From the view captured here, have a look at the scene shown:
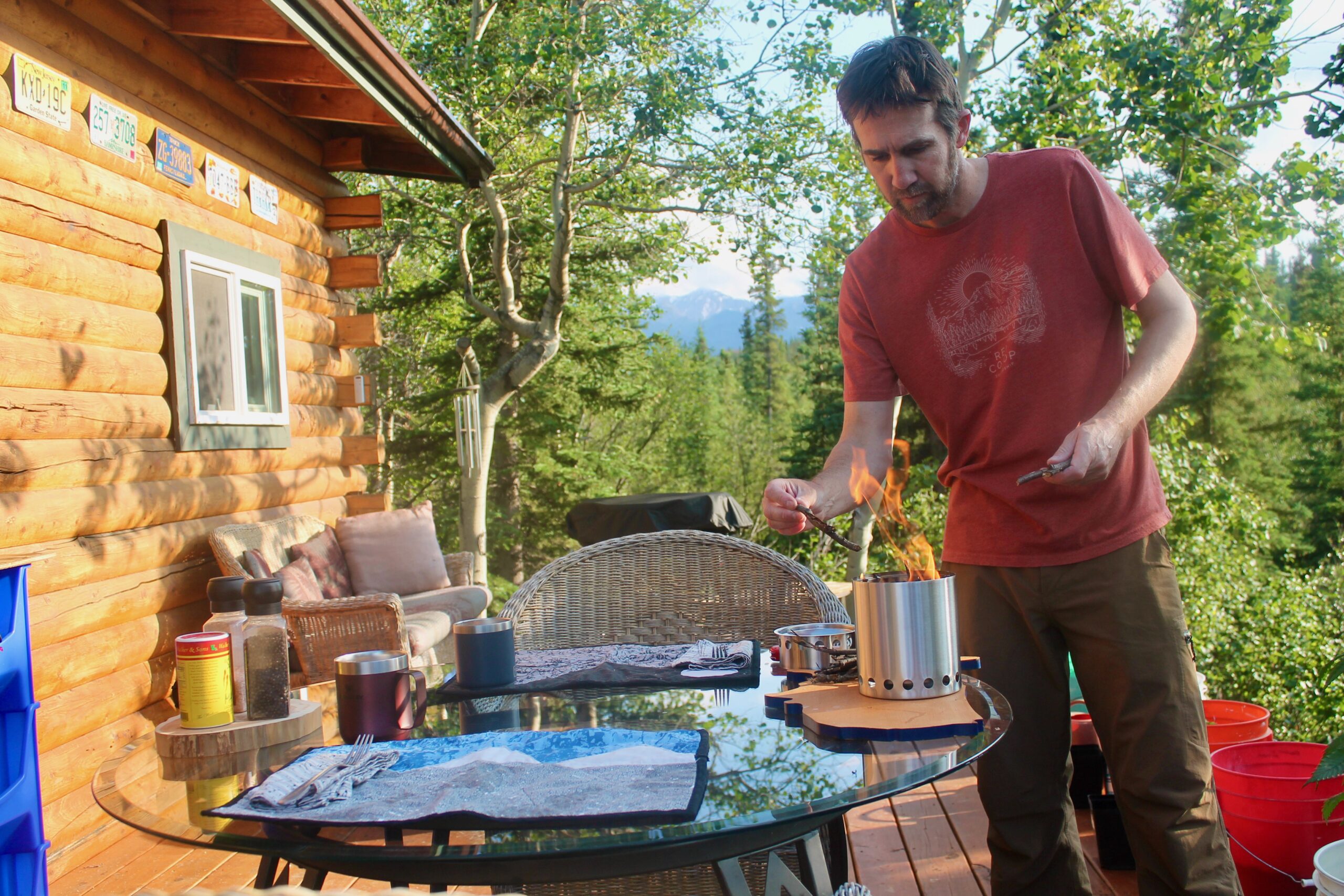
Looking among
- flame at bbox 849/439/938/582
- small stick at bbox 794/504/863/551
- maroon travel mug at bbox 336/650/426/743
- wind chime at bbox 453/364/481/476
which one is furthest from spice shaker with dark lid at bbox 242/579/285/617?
wind chime at bbox 453/364/481/476

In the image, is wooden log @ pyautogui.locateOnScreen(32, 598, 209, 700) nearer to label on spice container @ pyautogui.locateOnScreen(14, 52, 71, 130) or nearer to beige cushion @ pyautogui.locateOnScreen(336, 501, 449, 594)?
beige cushion @ pyautogui.locateOnScreen(336, 501, 449, 594)

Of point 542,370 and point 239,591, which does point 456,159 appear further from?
point 542,370

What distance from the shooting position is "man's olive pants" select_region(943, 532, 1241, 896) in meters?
1.59

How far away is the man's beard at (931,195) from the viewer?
1769mm

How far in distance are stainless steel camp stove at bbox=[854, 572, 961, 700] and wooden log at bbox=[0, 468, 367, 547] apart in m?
2.76

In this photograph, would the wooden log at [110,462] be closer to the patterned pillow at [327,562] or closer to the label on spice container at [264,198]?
the patterned pillow at [327,562]

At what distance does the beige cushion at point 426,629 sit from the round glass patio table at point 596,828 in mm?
2893

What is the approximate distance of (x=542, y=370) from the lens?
16.9 meters

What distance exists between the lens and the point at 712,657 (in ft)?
5.77

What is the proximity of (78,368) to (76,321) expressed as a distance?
0.16 metres

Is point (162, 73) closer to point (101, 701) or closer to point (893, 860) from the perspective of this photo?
point (101, 701)

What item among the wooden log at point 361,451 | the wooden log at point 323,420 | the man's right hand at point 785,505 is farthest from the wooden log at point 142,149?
the man's right hand at point 785,505

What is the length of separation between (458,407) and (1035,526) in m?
8.33

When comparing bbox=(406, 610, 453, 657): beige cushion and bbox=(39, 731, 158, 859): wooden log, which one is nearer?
bbox=(39, 731, 158, 859): wooden log
